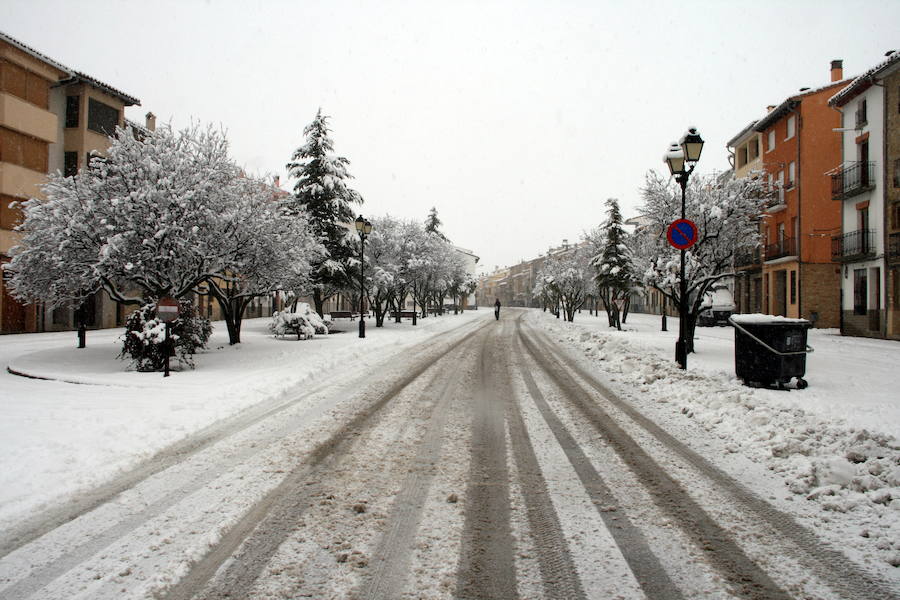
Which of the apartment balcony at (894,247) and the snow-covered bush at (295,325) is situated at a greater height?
the apartment balcony at (894,247)

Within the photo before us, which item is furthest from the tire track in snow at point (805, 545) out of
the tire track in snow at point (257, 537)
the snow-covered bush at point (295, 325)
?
the snow-covered bush at point (295, 325)

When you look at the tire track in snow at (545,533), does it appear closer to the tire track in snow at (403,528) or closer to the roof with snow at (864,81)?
the tire track in snow at (403,528)

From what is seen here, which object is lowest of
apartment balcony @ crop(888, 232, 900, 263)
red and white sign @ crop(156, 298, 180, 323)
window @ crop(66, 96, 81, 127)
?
red and white sign @ crop(156, 298, 180, 323)

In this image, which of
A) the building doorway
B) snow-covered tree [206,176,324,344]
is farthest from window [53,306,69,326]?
the building doorway

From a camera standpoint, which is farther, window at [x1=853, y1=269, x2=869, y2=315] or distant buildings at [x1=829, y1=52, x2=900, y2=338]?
window at [x1=853, y1=269, x2=869, y2=315]

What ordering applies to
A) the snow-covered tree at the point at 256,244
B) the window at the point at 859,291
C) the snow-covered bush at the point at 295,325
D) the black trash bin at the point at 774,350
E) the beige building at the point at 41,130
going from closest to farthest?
the black trash bin at the point at 774,350 → the snow-covered tree at the point at 256,244 → the snow-covered bush at the point at 295,325 → the beige building at the point at 41,130 → the window at the point at 859,291

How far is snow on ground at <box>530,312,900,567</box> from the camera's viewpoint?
3709 millimetres

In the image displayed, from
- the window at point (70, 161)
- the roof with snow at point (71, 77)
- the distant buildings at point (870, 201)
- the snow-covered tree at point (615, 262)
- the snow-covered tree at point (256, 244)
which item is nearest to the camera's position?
the snow-covered tree at point (256, 244)

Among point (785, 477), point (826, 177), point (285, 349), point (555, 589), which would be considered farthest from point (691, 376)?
point (826, 177)

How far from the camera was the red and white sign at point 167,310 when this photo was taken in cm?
995

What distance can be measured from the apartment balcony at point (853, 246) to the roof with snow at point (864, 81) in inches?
271

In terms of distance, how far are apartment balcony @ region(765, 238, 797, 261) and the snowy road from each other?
30174 mm

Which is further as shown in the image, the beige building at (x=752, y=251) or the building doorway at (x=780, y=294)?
the beige building at (x=752, y=251)

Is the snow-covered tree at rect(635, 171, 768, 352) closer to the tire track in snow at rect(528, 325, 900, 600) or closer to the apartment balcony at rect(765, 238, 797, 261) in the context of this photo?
the tire track in snow at rect(528, 325, 900, 600)
